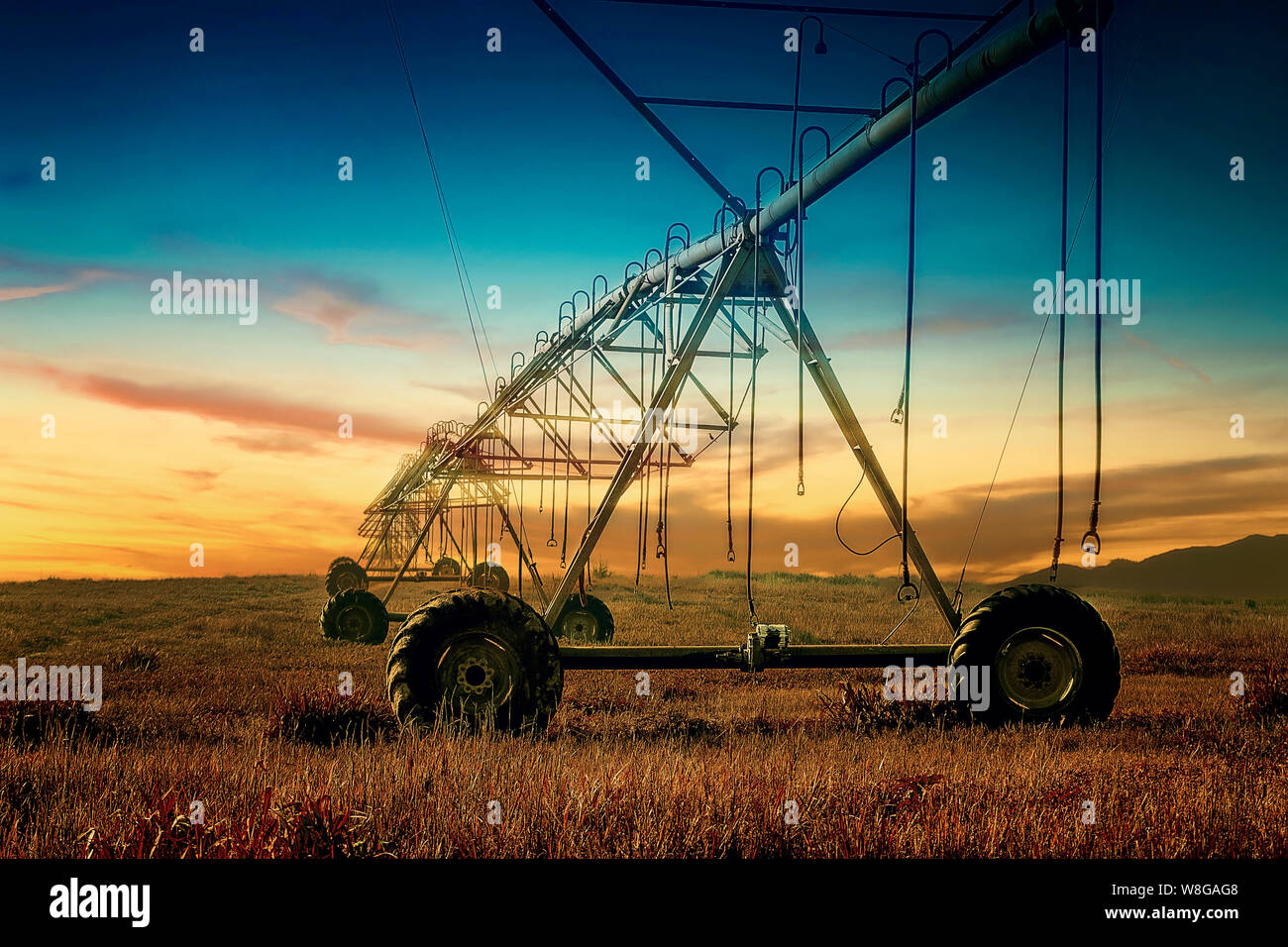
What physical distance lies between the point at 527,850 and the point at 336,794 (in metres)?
1.41

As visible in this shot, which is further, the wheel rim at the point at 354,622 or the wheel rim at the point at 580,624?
the wheel rim at the point at 354,622

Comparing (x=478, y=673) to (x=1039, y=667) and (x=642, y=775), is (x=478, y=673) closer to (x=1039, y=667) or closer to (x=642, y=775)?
(x=642, y=775)

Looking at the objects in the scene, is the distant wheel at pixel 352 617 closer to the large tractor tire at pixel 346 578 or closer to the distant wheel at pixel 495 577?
the distant wheel at pixel 495 577

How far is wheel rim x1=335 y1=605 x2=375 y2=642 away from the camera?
18578 mm

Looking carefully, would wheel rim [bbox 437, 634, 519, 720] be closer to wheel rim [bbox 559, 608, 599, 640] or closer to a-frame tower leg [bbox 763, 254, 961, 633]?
a-frame tower leg [bbox 763, 254, 961, 633]

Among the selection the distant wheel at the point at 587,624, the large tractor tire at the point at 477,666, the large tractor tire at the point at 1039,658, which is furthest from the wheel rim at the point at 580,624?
the large tractor tire at the point at 1039,658

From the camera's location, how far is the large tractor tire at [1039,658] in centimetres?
838

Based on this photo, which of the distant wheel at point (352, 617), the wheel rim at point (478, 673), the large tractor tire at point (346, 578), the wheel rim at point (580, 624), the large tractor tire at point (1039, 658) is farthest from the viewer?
the large tractor tire at point (346, 578)

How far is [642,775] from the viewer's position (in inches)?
222

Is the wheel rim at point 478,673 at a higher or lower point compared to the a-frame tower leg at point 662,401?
lower

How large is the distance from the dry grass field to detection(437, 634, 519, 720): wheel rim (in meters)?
0.41

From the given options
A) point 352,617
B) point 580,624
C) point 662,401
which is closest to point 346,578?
point 352,617

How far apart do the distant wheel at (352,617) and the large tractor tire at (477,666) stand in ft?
37.8
